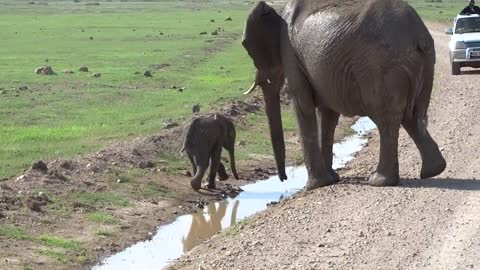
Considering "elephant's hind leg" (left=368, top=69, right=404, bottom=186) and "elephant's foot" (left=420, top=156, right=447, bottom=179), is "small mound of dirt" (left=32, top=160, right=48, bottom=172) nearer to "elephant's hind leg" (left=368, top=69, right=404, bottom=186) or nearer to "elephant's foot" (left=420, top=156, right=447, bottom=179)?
"elephant's hind leg" (left=368, top=69, right=404, bottom=186)

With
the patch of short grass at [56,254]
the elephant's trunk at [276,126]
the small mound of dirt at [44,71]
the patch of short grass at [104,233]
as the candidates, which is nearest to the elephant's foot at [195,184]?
the elephant's trunk at [276,126]

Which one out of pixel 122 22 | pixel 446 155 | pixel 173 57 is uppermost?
pixel 446 155

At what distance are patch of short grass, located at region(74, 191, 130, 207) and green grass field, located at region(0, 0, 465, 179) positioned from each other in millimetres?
1913

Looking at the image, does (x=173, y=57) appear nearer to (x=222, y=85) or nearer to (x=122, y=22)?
(x=222, y=85)

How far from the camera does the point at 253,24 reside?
634 inches

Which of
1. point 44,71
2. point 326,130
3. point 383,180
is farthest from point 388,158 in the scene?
point 44,71

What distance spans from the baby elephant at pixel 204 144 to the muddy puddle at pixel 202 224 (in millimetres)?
566

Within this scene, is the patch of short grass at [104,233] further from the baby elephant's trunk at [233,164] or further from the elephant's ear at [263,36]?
the baby elephant's trunk at [233,164]

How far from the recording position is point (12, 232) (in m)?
13.6

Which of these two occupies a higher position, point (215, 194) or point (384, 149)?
point (384, 149)

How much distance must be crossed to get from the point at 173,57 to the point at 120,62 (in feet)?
8.74

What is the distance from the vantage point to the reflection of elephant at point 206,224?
1481cm

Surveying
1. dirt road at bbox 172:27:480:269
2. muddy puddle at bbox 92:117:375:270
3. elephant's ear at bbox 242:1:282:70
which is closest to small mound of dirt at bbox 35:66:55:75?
muddy puddle at bbox 92:117:375:270

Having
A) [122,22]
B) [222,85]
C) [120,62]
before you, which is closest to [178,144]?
[222,85]
